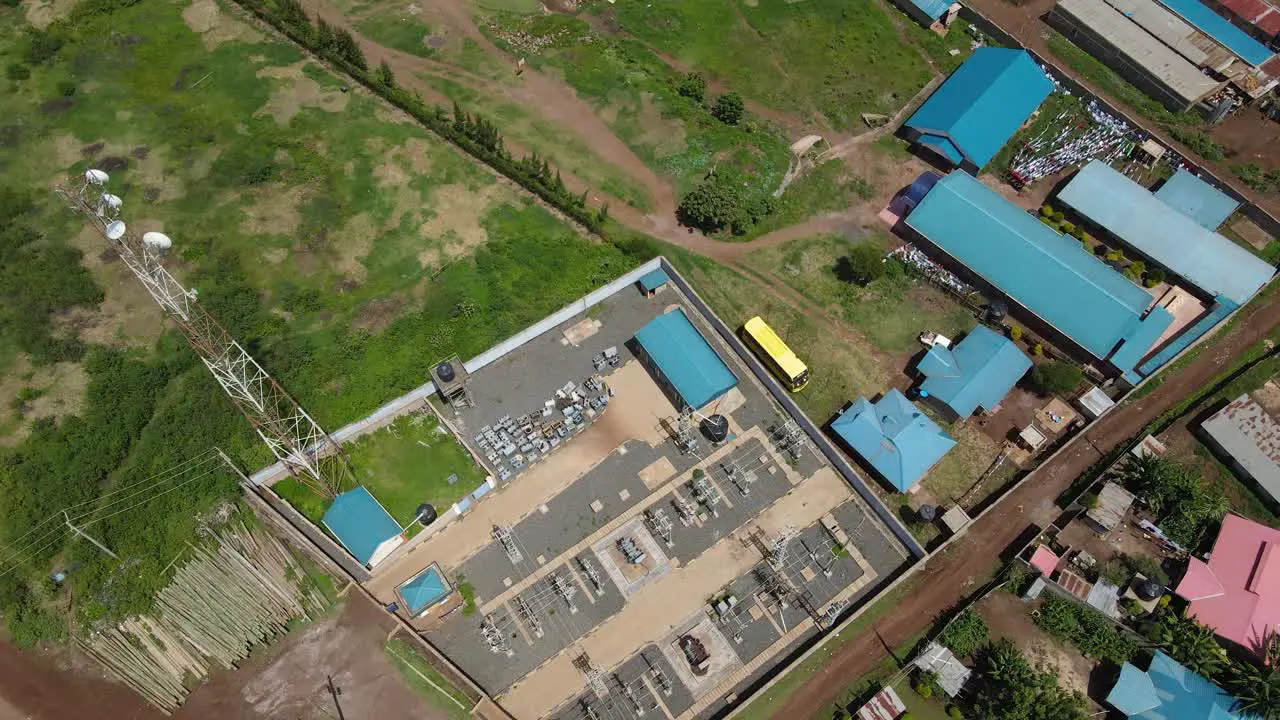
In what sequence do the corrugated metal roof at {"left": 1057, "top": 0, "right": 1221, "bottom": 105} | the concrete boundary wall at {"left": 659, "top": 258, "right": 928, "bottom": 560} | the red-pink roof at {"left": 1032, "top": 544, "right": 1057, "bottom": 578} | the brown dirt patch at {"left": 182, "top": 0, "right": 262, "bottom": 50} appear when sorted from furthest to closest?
the brown dirt patch at {"left": 182, "top": 0, "right": 262, "bottom": 50}, the corrugated metal roof at {"left": 1057, "top": 0, "right": 1221, "bottom": 105}, the concrete boundary wall at {"left": 659, "top": 258, "right": 928, "bottom": 560}, the red-pink roof at {"left": 1032, "top": 544, "right": 1057, "bottom": 578}

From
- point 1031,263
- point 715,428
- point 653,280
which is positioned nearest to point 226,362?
point 653,280

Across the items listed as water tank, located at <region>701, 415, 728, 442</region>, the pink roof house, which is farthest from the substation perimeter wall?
water tank, located at <region>701, 415, 728, 442</region>

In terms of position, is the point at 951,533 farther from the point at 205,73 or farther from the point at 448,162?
the point at 205,73

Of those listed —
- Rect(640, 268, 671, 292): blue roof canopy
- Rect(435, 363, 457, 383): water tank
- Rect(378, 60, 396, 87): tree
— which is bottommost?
Rect(435, 363, 457, 383): water tank

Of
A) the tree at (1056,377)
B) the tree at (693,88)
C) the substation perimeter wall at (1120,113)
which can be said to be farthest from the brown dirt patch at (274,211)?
the substation perimeter wall at (1120,113)

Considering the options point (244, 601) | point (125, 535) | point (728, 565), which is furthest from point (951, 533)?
point (125, 535)

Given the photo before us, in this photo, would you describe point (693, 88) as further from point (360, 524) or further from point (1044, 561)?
point (1044, 561)

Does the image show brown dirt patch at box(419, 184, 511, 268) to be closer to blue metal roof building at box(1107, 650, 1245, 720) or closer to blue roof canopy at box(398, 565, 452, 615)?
blue roof canopy at box(398, 565, 452, 615)

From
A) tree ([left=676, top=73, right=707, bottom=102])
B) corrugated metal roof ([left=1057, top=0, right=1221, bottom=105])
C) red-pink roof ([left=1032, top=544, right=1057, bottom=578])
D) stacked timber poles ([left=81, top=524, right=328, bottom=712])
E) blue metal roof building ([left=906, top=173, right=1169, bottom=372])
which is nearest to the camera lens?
stacked timber poles ([left=81, top=524, right=328, bottom=712])
